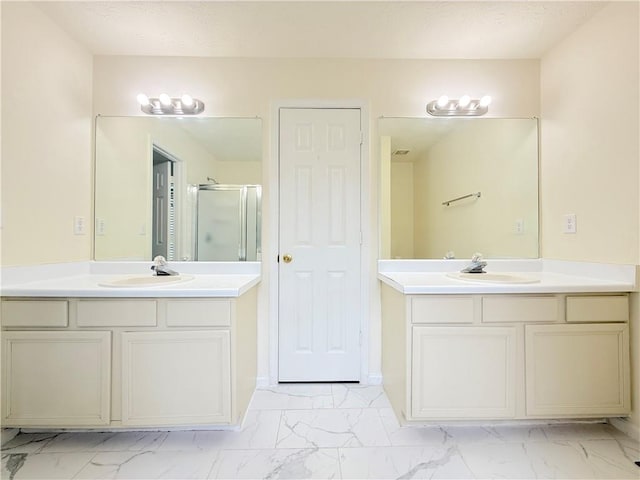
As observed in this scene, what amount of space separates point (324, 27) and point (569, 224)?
6.12ft

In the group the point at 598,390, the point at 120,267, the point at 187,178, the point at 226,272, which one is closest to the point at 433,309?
the point at 598,390

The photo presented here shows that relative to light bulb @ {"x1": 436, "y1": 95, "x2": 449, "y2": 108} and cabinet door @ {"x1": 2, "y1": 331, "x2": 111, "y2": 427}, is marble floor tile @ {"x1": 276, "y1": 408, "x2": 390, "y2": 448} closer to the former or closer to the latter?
cabinet door @ {"x1": 2, "y1": 331, "x2": 111, "y2": 427}

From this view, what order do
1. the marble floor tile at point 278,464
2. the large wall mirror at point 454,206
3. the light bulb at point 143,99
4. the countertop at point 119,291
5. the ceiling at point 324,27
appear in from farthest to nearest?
the large wall mirror at point 454,206, the light bulb at point 143,99, the ceiling at point 324,27, the countertop at point 119,291, the marble floor tile at point 278,464

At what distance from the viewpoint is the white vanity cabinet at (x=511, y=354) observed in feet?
5.13

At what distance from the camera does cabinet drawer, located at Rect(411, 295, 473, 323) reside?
61.4 inches

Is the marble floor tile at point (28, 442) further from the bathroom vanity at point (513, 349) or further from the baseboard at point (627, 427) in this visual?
the baseboard at point (627, 427)

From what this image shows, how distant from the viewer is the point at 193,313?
1514mm

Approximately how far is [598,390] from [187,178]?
2630mm

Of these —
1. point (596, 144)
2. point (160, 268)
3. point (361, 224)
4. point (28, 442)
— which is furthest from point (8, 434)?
point (596, 144)

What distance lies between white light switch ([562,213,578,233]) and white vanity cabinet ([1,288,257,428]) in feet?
6.59

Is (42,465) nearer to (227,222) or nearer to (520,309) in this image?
(227,222)

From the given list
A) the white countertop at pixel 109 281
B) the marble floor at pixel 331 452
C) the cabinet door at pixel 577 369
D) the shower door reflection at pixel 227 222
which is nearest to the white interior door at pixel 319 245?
the shower door reflection at pixel 227 222

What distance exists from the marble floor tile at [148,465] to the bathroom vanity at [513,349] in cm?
99

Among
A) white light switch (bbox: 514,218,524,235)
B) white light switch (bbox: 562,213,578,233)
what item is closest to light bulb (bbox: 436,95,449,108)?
white light switch (bbox: 514,218,524,235)
